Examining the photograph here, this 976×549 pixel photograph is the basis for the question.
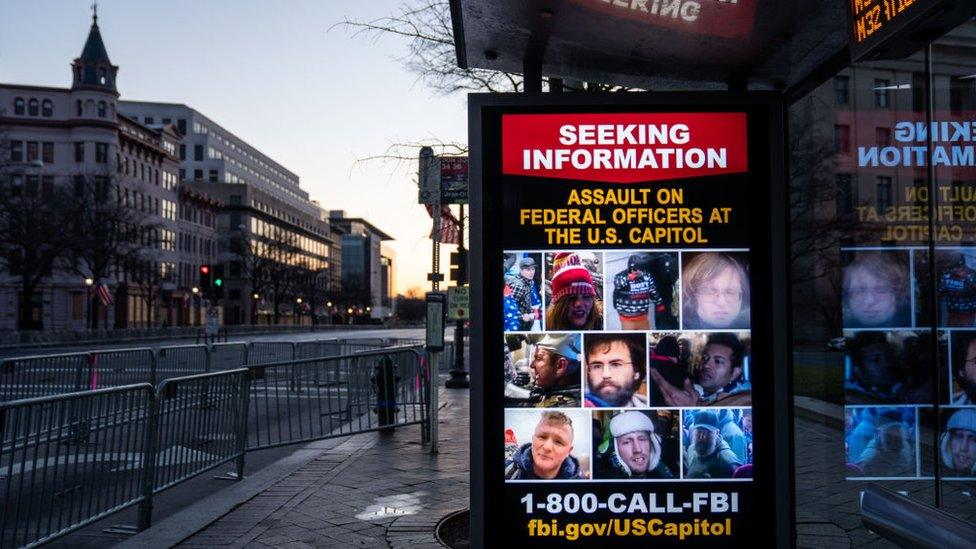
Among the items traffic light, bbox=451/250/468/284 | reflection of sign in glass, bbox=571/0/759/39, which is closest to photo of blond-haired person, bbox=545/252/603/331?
reflection of sign in glass, bbox=571/0/759/39

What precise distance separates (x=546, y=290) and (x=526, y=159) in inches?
27.1

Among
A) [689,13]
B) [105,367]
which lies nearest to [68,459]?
[689,13]

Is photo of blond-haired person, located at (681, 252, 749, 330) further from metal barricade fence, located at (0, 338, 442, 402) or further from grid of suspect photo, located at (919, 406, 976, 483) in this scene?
metal barricade fence, located at (0, 338, 442, 402)

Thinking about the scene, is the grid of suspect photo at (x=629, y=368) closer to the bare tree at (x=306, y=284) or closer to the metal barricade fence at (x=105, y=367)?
the metal barricade fence at (x=105, y=367)

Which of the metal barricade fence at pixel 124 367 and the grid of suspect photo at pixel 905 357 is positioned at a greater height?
the grid of suspect photo at pixel 905 357

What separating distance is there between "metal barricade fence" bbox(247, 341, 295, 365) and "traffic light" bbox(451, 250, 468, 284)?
381cm

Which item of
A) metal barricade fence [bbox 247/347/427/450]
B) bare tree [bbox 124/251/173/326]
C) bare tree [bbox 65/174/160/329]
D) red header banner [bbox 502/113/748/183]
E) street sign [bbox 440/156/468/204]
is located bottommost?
metal barricade fence [bbox 247/347/427/450]

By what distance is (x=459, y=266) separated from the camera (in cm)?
1925

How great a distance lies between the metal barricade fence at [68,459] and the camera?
560cm

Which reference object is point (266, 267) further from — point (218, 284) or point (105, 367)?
point (105, 367)

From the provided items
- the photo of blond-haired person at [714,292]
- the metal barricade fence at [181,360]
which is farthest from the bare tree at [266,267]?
the photo of blond-haired person at [714,292]

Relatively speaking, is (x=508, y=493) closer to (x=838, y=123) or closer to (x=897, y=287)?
(x=897, y=287)

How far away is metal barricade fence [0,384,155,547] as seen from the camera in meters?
5.60

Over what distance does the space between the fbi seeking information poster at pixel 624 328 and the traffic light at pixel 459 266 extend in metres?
14.2
